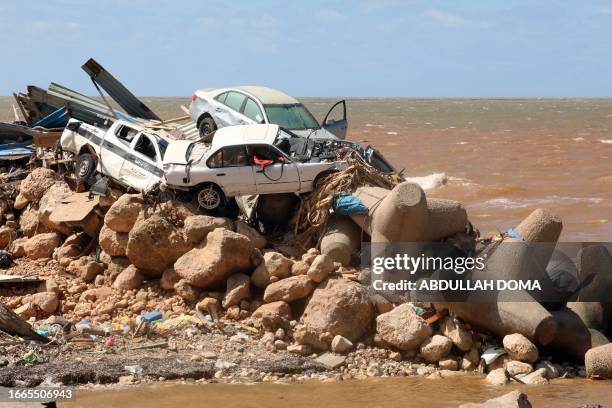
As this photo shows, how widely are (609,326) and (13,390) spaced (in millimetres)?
7601

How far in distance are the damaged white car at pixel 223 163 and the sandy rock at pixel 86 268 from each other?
4.67 ft

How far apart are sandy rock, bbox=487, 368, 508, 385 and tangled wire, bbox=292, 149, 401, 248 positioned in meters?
3.64

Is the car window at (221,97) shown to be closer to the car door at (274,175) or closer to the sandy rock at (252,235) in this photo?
the car door at (274,175)

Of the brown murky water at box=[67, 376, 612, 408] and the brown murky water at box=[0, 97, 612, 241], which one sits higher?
the brown murky water at box=[0, 97, 612, 241]

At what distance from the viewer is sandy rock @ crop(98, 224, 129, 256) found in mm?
12969

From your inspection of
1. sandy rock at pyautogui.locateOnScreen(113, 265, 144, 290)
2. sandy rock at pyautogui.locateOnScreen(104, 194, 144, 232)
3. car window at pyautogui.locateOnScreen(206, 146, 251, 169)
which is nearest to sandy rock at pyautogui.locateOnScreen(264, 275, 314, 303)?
sandy rock at pyautogui.locateOnScreen(113, 265, 144, 290)

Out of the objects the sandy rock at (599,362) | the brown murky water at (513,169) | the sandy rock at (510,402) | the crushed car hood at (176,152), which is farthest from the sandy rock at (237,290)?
the brown murky water at (513,169)

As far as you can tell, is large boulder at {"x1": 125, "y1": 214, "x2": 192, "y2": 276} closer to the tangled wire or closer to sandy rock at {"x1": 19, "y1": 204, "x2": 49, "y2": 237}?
the tangled wire

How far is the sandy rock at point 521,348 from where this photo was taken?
10.1 m

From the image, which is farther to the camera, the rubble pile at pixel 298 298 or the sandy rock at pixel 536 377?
the rubble pile at pixel 298 298

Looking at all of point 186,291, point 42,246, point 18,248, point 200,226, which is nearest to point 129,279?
point 186,291

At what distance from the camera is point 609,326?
37.3 feet

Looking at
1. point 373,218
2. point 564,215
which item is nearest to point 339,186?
point 373,218

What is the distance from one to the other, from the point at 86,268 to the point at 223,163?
2.68 meters
